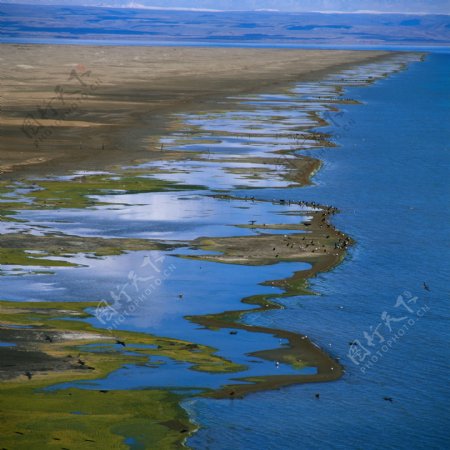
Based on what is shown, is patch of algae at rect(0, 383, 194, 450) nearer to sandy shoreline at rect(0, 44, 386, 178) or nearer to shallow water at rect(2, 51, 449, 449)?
shallow water at rect(2, 51, 449, 449)

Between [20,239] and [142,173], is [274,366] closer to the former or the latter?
[20,239]

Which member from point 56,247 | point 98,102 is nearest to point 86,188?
point 56,247

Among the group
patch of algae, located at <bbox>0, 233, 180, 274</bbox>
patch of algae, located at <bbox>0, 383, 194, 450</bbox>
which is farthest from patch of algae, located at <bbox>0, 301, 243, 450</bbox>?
patch of algae, located at <bbox>0, 233, 180, 274</bbox>

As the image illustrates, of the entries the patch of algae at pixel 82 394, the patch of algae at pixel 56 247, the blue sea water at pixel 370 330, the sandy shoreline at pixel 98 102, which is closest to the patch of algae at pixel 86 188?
the sandy shoreline at pixel 98 102

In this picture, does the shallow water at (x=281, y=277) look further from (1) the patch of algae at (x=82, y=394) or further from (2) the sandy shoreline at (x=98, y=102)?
(2) the sandy shoreline at (x=98, y=102)

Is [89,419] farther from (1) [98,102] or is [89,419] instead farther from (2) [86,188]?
(1) [98,102]
